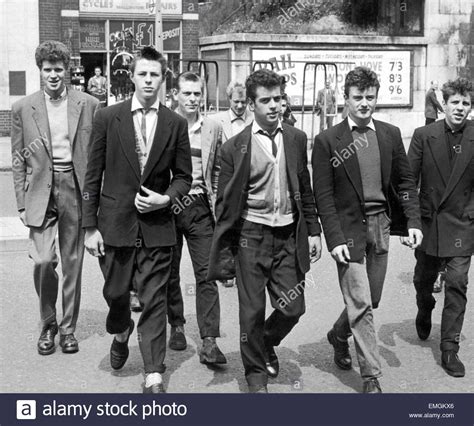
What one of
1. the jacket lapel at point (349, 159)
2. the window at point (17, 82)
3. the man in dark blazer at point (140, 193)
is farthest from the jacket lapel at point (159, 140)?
the window at point (17, 82)

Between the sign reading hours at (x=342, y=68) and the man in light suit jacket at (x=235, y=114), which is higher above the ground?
the sign reading hours at (x=342, y=68)

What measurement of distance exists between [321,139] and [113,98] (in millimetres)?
20636

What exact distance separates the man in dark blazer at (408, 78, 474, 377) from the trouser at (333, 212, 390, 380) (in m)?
0.66

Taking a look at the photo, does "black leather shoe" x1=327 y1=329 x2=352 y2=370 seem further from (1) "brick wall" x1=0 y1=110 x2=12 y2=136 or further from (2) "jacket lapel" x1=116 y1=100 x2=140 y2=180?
(1) "brick wall" x1=0 y1=110 x2=12 y2=136

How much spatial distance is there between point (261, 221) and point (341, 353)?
1248 mm

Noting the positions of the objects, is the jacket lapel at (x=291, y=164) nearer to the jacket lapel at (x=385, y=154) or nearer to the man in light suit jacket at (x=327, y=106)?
the jacket lapel at (x=385, y=154)

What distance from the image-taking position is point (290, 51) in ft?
84.6

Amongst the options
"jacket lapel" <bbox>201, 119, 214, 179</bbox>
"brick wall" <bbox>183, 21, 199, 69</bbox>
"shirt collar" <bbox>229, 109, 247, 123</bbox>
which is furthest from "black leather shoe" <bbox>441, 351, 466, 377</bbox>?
"brick wall" <bbox>183, 21, 199, 69</bbox>

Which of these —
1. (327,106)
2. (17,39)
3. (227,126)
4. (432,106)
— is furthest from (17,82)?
(227,126)

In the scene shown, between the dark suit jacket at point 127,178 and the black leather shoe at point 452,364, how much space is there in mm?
2028

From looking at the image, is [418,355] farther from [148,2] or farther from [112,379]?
[148,2]

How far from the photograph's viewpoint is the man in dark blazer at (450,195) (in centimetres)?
604

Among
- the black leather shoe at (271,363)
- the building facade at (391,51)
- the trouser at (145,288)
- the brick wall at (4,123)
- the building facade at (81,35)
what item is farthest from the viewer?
the brick wall at (4,123)
